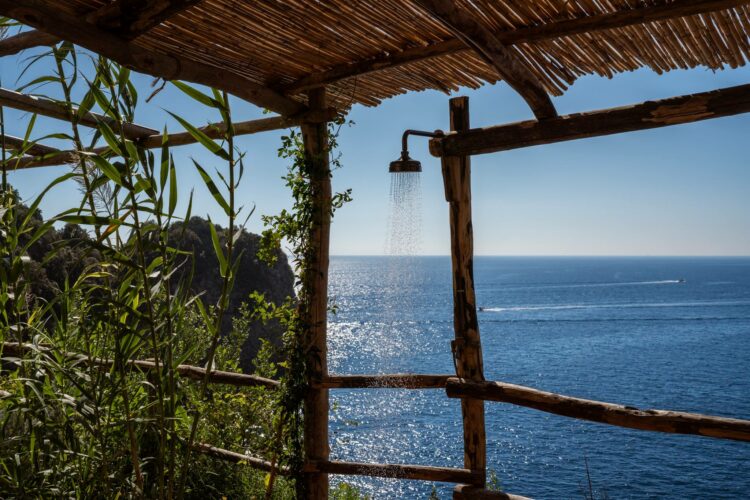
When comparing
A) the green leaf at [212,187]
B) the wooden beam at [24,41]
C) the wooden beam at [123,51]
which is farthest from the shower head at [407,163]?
the wooden beam at [24,41]

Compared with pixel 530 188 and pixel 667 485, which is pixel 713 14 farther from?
pixel 530 188

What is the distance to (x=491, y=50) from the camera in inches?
92.0

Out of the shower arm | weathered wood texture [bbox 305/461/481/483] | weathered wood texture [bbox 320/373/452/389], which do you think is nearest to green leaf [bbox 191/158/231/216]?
the shower arm

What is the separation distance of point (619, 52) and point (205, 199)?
176cm

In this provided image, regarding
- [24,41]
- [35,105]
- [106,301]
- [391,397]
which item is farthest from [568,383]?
[106,301]

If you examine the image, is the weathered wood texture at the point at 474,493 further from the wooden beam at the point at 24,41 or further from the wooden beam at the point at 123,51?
the wooden beam at the point at 24,41

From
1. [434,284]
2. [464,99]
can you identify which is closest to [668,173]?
[434,284]

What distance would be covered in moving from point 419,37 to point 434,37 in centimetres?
6

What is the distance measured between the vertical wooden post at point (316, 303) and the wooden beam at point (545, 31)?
32 cm

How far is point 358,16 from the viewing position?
2516mm

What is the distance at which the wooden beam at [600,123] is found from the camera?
237 centimetres

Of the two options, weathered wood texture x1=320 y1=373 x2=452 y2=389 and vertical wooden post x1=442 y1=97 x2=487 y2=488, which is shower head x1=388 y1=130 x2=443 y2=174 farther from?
weathered wood texture x1=320 y1=373 x2=452 y2=389

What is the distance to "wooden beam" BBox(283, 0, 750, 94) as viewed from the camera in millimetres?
2158

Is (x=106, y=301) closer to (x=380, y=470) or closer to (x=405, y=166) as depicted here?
(x=405, y=166)
